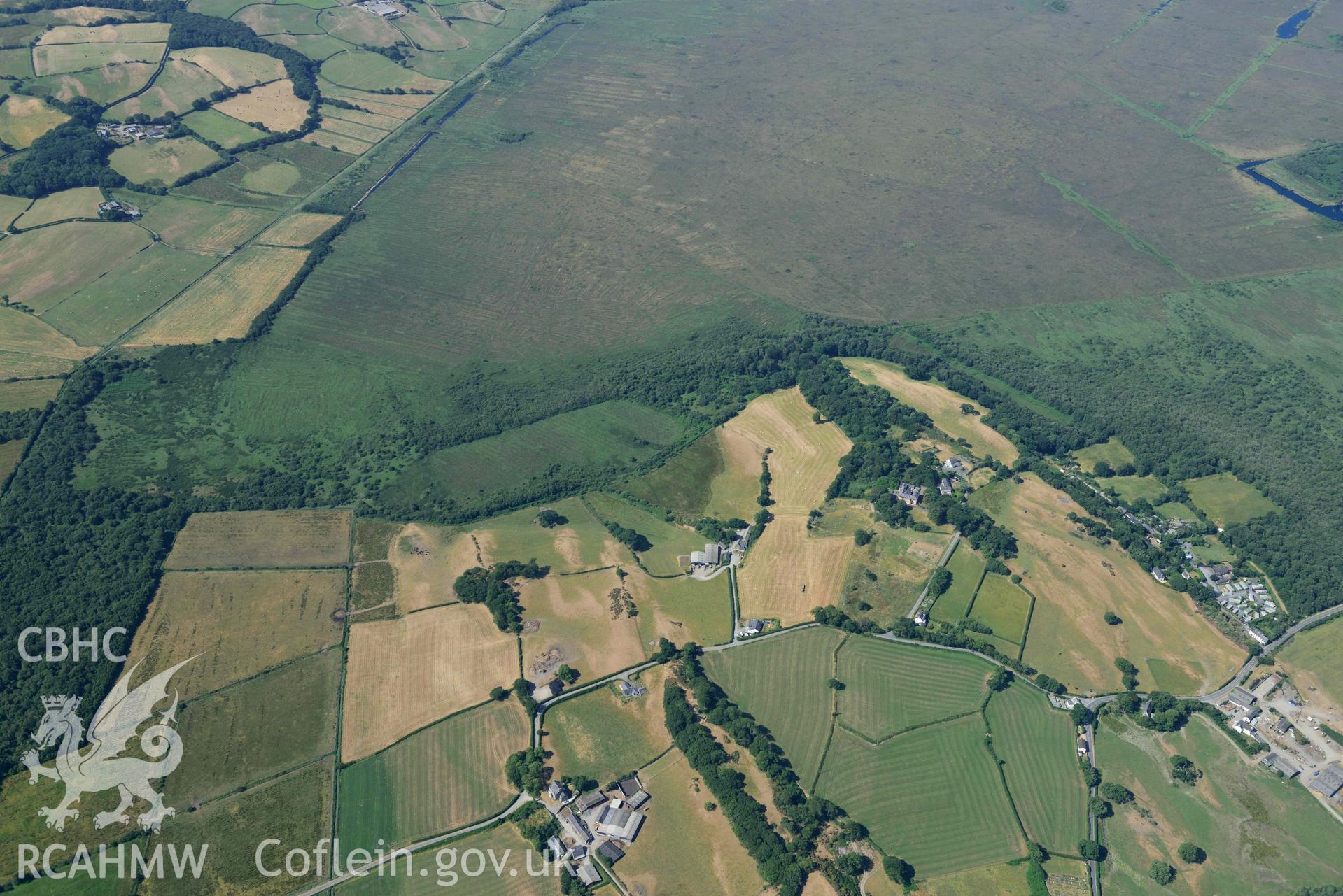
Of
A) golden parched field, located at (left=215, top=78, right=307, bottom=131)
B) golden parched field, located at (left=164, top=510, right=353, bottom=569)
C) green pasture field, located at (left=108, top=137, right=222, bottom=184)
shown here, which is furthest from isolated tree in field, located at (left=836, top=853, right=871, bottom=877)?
golden parched field, located at (left=215, top=78, right=307, bottom=131)

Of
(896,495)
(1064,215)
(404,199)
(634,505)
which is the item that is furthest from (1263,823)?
(404,199)

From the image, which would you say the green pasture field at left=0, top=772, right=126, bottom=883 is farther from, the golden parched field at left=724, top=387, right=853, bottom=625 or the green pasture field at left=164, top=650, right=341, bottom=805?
the golden parched field at left=724, top=387, right=853, bottom=625

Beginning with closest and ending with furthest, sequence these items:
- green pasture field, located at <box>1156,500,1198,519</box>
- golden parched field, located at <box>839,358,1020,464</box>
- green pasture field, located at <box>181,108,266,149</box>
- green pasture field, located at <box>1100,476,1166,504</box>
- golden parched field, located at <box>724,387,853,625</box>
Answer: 1. golden parched field, located at <box>724,387,853,625</box>
2. green pasture field, located at <box>1156,500,1198,519</box>
3. green pasture field, located at <box>1100,476,1166,504</box>
4. golden parched field, located at <box>839,358,1020,464</box>
5. green pasture field, located at <box>181,108,266,149</box>

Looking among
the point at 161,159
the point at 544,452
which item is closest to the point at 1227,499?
the point at 544,452

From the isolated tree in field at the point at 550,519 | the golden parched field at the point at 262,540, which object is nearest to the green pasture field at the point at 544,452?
the isolated tree in field at the point at 550,519

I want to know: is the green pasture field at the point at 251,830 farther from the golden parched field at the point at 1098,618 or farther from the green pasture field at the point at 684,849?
the golden parched field at the point at 1098,618
